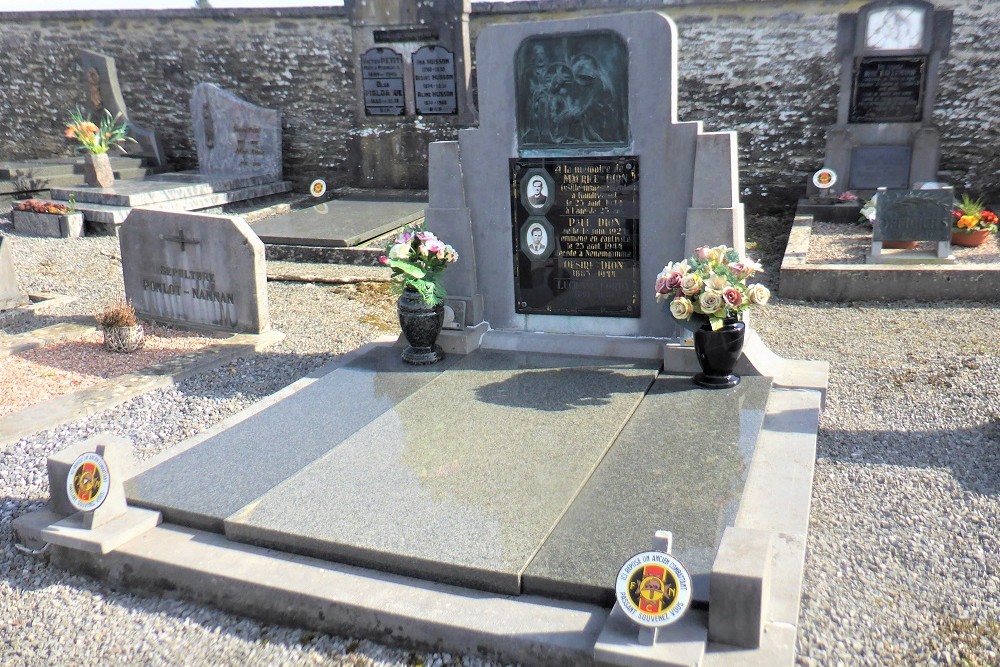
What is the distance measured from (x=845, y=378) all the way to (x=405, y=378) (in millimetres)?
3095

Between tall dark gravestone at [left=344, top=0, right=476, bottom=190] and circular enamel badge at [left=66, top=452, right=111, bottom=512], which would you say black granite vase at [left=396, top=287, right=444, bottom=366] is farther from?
tall dark gravestone at [left=344, top=0, right=476, bottom=190]

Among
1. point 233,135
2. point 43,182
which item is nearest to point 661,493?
point 233,135

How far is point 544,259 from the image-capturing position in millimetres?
5820

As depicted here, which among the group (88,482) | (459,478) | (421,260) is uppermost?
(421,260)

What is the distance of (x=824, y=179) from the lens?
36.5ft

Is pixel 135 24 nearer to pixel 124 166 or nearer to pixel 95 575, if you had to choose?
pixel 124 166

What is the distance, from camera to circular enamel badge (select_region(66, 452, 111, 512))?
147 inches

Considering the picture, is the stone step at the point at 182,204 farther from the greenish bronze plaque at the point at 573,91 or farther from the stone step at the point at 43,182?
the greenish bronze plaque at the point at 573,91

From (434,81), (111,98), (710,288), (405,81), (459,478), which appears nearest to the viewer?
(459,478)

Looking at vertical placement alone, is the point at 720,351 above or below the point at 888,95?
below

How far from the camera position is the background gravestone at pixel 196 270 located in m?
6.68

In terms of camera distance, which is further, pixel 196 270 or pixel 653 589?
pixel 196 270

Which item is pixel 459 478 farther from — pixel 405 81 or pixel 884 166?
pixel 405 81

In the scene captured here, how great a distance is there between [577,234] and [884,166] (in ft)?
24.0
